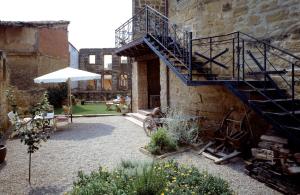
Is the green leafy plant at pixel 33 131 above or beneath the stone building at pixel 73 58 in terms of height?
beneath

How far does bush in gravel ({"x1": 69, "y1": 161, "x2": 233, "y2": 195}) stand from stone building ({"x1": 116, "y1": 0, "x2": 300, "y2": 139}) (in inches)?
86.3

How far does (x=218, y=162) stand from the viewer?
19.1 ft

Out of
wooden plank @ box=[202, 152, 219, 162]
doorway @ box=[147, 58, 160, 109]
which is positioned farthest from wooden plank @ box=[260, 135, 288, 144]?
doorway @ box=[147, 58, 160, 109]

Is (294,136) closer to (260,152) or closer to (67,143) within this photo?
(260,152)

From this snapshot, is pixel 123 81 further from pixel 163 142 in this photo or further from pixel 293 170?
pixel 293 170

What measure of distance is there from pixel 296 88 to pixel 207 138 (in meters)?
2.85

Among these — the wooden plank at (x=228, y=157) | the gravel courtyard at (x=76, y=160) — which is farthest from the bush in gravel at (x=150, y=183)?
the wooden plank at (x=228, y=157)

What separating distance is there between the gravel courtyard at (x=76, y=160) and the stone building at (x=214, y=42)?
172cm

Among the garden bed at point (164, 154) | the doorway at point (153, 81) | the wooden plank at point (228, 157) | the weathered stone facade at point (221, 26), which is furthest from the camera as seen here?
the doorway at point (153, 81)

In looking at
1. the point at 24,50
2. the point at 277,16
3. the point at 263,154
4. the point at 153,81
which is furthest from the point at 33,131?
the point at 24,50

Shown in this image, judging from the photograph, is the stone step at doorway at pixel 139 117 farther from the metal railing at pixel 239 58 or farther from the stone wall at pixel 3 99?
the stone wall at pixel 3 99

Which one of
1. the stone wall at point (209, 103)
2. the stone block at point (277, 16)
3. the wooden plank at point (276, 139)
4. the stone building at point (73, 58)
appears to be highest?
the stone building at point (73, 58)

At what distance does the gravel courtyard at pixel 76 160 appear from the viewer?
4699 mm

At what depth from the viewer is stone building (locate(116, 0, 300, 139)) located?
6051 mm
